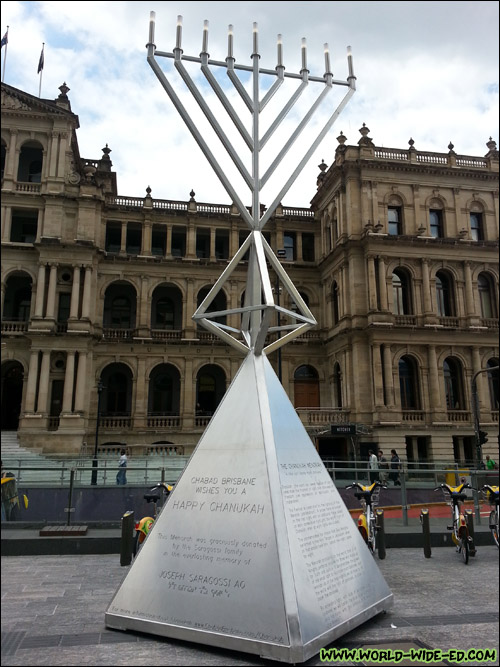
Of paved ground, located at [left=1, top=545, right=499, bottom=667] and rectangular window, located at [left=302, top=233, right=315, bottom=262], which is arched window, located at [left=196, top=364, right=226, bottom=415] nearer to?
rectangular window, located at [left=302, top=233, right=315, bottom=262]

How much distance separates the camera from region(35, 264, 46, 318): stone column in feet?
97.9

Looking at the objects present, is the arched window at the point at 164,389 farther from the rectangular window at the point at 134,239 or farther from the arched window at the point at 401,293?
the arched window at the point at 401,293

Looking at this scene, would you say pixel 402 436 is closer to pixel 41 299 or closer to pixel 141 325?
pixel 141 325

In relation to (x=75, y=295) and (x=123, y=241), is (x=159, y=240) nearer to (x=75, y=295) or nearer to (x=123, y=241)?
(x=123, y=241)

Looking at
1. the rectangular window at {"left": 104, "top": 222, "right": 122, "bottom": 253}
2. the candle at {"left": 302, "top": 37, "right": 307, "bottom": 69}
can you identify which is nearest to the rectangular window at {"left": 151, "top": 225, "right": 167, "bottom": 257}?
the rectangular window at {"left": 104, "top": 222, "right": 122, "bottom": 253}

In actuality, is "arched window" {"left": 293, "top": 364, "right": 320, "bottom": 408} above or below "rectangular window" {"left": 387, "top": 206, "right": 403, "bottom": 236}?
below

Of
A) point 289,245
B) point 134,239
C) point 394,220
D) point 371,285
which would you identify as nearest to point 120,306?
point 134,239

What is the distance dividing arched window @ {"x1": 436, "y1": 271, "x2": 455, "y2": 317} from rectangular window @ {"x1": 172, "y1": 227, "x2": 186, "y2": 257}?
681 inches

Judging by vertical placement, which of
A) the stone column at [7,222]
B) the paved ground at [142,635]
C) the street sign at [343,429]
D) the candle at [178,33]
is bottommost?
the paved ground at [142,635]

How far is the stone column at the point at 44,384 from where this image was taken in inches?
1120

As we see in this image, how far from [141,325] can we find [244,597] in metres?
29.0

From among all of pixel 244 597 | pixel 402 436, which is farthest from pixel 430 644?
pixel 402 436

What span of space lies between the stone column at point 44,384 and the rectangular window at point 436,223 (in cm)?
2496

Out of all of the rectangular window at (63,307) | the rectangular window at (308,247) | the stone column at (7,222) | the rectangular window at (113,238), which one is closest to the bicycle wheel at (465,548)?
the rectangular window at (63,307)
